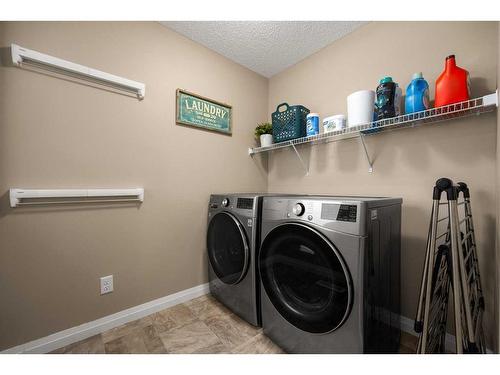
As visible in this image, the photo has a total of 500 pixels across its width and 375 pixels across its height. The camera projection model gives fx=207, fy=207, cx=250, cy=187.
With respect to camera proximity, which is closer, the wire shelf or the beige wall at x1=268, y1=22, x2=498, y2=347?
the wire shelf

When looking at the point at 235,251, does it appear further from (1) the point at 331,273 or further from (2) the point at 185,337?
(1) the point at 331,273

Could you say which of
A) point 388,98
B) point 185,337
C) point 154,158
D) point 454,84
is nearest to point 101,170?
point 154,158

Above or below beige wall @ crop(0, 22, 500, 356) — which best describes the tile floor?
below

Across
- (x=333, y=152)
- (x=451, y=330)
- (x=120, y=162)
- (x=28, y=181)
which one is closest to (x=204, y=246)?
(x=120, y=162)

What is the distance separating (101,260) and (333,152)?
1.94 meters

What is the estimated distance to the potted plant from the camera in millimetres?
2070

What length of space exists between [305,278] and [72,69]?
1.81 m

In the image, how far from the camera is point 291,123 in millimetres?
1853

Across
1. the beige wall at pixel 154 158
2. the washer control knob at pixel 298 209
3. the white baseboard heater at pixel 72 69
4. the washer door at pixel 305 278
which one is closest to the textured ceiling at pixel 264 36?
the beige wall at pixel 154 158

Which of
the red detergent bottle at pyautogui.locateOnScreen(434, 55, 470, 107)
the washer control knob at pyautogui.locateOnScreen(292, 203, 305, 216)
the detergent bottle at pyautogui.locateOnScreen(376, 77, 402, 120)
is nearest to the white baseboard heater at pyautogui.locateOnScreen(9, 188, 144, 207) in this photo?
the washer control knob at pyautogui.locateOnScreen(292, 203, 305, 216)

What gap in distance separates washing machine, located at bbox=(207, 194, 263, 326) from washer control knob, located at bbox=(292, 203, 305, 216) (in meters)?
0.33

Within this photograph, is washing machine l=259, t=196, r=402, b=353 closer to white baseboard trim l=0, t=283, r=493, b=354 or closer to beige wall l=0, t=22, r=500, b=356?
white baseboard trim l=0, t=283, r=493, b=354

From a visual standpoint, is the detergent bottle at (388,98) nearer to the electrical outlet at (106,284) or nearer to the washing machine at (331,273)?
the washing machine at (331,273)
